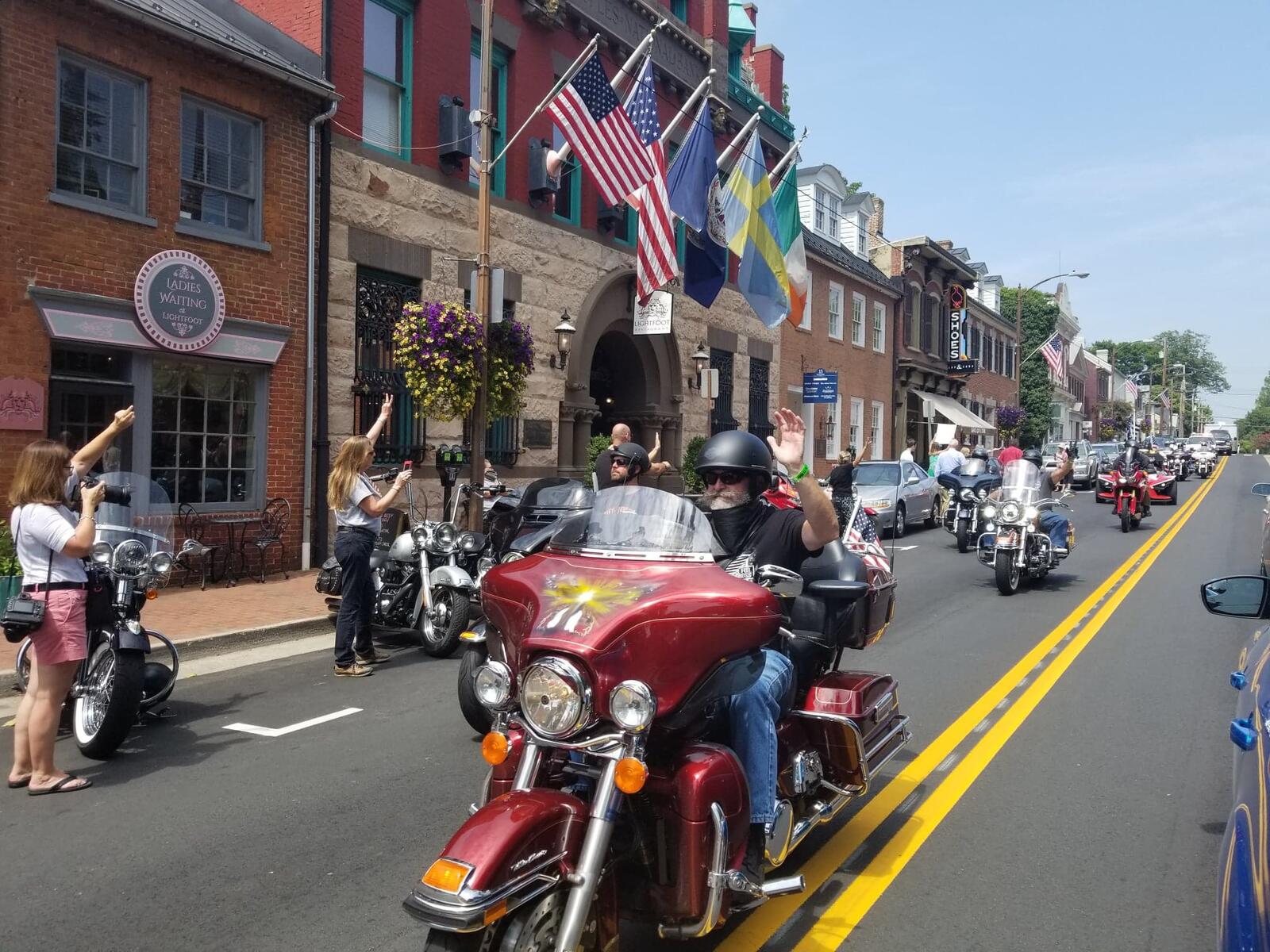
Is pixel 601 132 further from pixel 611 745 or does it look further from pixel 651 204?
pixel 611 745

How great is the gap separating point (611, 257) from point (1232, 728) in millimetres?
16896

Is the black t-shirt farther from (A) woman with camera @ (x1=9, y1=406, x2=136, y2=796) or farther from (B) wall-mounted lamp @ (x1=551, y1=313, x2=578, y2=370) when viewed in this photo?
(A) woman with camera @ (x1=9, y1=406, x2=136, y2=796)

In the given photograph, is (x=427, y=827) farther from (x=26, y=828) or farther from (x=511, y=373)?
(x=511, y=373)

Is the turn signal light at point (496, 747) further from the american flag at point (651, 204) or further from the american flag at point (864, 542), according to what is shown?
the american flag at point (651, 204)

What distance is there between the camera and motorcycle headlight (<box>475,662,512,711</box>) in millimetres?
2934

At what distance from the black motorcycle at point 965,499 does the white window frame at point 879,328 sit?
15172 mm

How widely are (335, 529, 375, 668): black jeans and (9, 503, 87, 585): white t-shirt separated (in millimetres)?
2402

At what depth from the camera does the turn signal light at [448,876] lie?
248 cm

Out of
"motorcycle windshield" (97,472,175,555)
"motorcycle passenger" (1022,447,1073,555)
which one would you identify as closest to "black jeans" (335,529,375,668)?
"motorcycle windshield" (97,472,175,555)

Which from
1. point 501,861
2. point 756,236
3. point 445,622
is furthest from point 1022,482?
point 501,861

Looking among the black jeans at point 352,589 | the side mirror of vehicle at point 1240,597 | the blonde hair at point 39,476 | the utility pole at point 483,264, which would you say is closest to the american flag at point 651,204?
the utility pole at point 483,264

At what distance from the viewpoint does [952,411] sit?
37.2 m

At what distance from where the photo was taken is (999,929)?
11.7 feet

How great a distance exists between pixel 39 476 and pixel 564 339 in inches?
486
